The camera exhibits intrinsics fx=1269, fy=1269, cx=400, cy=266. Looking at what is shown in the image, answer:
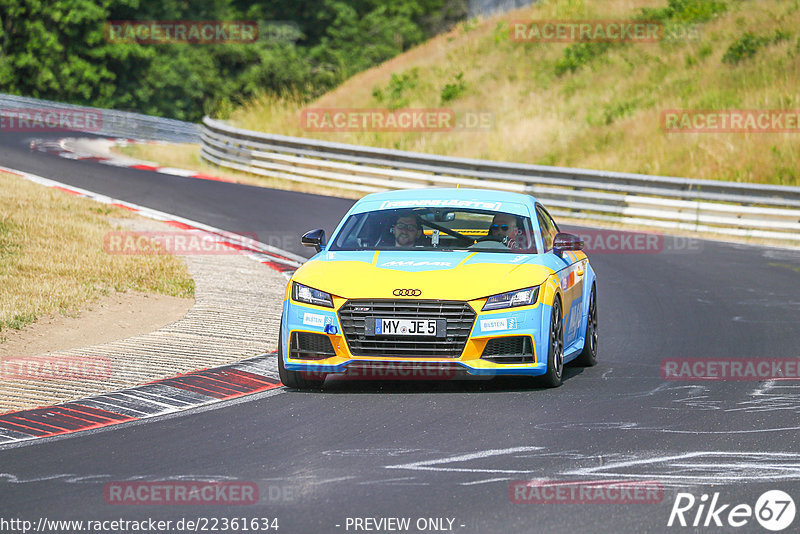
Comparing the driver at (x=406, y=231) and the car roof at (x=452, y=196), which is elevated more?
the car roof at (x=452, y=196)

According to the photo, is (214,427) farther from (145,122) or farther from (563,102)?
(145,122)

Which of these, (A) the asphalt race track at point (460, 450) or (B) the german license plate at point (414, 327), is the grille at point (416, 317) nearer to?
(B) the german license plate at point (414, 327)

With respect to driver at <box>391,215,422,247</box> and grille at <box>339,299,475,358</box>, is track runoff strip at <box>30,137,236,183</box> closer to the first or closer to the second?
driver at <box>391,215,422,247</box>

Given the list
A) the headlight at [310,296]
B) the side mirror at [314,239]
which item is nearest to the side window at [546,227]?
the side mirror at [314,239]

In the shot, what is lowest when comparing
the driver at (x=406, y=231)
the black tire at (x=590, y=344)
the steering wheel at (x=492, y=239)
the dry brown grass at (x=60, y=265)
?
the black tire at (x=590, y=344)

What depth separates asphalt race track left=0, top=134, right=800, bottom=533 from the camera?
628 centimetres

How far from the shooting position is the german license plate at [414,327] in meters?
9.09

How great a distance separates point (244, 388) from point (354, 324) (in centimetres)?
114

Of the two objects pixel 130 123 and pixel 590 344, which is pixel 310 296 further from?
pixel 130 123

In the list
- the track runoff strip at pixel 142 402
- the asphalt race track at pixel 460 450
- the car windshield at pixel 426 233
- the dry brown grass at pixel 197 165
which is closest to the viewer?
the asphalt race track at pixel 460 450

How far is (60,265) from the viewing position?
15242 millimetres

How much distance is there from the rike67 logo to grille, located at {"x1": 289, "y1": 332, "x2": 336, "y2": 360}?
3.40 metres

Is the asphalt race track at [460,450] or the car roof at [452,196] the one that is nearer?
the asphalt race track at [460,450]

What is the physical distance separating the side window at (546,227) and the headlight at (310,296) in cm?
208
